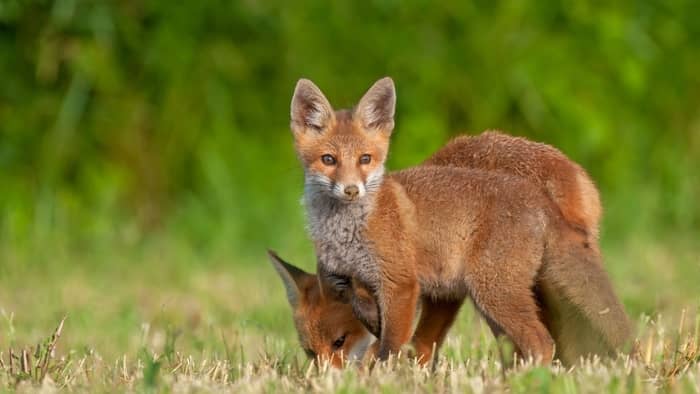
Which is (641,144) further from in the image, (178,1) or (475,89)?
(178,1)

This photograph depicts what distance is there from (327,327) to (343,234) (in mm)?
473

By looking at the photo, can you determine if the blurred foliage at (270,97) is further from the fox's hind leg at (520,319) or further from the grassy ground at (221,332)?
the fox's hind leg at (520,319)

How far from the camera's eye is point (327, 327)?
19.8ft

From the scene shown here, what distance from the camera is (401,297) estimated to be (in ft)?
18.6

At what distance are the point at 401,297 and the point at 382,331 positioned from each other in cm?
20

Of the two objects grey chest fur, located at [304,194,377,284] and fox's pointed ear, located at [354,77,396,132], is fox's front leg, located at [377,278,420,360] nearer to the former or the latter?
grey chest fur, located at [304,194,377,284]

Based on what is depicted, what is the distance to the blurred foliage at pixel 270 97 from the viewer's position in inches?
434

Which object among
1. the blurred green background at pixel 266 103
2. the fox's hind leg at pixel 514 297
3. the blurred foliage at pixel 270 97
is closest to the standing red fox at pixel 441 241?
the fox's hind leg at pixel 514 297

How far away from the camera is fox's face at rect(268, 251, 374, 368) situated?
6.02 meters

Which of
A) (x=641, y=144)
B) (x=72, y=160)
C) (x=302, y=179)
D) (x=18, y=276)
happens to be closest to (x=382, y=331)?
(x=302, y=179)

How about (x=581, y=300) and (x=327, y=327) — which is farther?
(x=327, y=327)

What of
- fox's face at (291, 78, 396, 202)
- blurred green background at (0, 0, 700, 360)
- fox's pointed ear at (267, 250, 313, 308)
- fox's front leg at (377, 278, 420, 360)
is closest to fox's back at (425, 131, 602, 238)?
fox's face at (291, 78, 396, 202)

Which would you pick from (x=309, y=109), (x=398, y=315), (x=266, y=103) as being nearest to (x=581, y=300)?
(x=398, y=315)

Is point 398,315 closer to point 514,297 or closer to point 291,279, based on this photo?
point 514,297
